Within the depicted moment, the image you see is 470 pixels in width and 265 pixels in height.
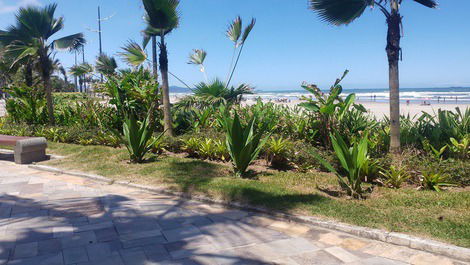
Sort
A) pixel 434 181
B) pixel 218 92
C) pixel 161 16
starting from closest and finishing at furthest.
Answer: pixel 434 181, pixel 161 16, pixel 218 92

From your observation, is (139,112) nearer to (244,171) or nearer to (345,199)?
(244,171)

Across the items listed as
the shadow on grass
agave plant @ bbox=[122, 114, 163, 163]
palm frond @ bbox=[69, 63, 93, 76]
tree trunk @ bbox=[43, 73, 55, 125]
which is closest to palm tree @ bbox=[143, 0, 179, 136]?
agave plant @ bbox=[122, 114, 163, 163]

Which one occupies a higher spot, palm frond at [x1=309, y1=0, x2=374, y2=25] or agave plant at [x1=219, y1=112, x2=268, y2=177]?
palm frond at [x1=309, y1=0, x2=374, y2=25]

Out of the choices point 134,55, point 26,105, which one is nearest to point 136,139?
point 134,55

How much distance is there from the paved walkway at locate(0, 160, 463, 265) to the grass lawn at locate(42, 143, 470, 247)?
0.36 metres

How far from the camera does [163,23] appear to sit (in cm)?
838

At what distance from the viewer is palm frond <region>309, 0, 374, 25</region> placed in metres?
6.08

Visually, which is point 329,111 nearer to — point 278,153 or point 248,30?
point 278,153

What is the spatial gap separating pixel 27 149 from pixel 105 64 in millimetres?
5320

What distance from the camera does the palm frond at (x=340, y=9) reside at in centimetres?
608

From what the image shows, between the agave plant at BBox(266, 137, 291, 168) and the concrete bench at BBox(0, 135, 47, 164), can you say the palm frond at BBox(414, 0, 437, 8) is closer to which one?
the agave plant at BBox(266, 137, 291, 168)

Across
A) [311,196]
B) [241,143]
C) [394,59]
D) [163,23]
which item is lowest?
[311,196]

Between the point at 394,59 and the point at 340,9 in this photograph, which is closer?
the point at 394,59

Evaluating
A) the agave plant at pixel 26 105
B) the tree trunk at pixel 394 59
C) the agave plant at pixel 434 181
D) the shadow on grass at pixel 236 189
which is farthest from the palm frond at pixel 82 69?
the agave plant at pixel 434 181
